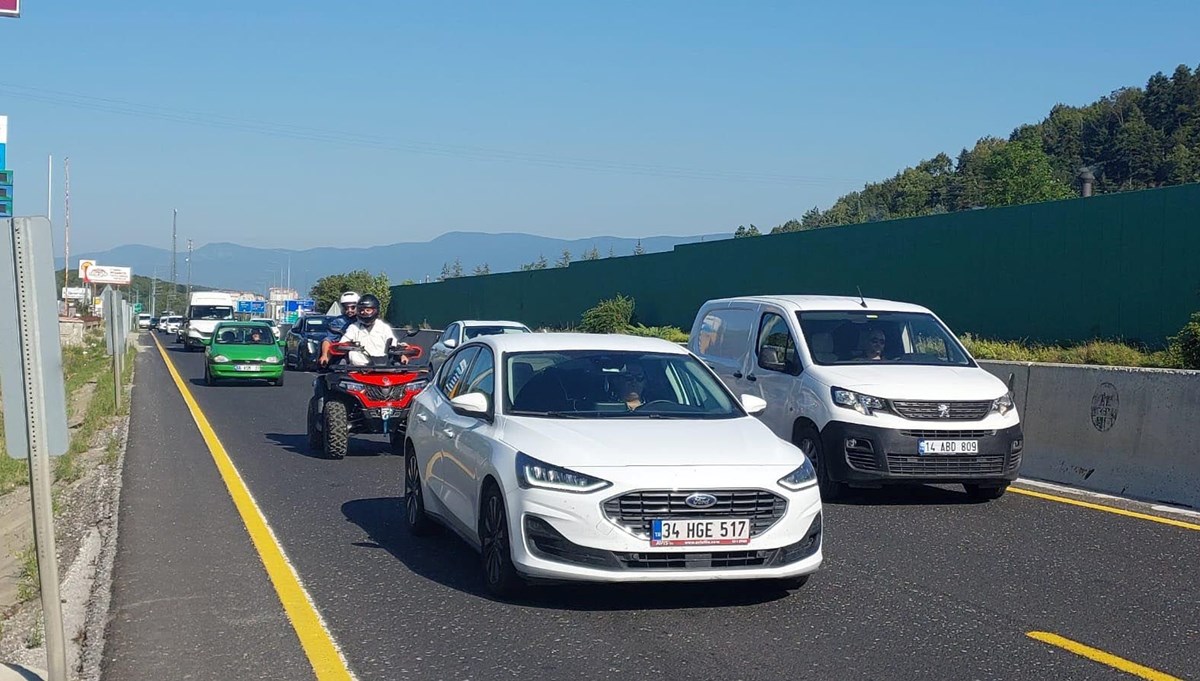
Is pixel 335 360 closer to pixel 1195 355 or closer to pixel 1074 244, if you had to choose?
pixel 1195 355

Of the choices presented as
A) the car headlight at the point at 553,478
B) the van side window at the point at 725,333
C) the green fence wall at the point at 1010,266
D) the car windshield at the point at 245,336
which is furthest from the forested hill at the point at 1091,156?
the car headlight at the point at 553,478

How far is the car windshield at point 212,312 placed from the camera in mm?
57812

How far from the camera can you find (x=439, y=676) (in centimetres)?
605

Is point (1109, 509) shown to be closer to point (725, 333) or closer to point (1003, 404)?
point (1003, 404)

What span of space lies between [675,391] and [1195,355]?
10.3 metres

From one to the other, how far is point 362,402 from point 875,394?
6.06 m

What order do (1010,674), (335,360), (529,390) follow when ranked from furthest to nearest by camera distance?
1. (335,360)
2. (529,390)
3. (1010,674)

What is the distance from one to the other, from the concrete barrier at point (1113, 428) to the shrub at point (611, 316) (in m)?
28.9

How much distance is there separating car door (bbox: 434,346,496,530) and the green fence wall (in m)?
14.8

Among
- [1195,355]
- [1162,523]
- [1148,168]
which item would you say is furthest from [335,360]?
[1148,168]

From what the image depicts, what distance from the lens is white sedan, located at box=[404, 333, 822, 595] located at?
6918 millimetres

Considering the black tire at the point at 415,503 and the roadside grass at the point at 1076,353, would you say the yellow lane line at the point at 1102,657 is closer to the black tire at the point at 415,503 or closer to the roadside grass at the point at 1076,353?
the black tire at the point at 415,503

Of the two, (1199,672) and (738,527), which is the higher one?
(738,527)

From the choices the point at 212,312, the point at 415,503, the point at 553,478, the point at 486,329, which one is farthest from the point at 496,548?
the point at 212,312
